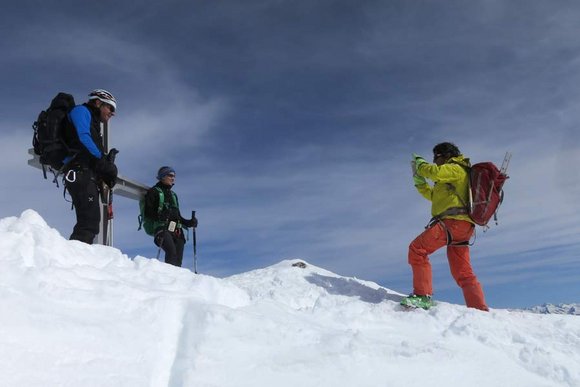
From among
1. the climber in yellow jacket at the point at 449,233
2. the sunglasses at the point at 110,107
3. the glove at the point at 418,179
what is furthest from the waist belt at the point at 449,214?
the sunglasses at the point at 110,107

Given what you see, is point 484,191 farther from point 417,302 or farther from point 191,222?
point 191,222

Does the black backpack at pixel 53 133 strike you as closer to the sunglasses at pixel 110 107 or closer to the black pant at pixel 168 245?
the sunglasses at pixel 110 107

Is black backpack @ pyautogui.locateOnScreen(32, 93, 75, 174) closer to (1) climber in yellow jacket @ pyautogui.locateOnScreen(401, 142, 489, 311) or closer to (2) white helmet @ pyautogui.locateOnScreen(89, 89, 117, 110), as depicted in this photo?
(2) white helmet @ pyautogui.locateOnScreen(89, 89, 117, 110)

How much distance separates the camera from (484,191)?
23.5 feet

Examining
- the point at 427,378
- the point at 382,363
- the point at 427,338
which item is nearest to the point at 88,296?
the point at 382,363

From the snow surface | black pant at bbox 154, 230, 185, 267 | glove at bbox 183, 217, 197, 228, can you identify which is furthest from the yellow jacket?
glove at bbox 183, 217, 197, 228

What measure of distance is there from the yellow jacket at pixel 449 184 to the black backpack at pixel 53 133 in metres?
4.90

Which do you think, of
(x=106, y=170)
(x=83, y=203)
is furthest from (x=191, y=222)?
(x=83, y=203)

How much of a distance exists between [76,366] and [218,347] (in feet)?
3.53

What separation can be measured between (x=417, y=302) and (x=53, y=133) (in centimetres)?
533

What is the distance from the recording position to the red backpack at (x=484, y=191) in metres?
7.11

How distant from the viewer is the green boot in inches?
260

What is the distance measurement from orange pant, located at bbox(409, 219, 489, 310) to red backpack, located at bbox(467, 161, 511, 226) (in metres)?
0.22

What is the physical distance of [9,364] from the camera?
3002 mm
